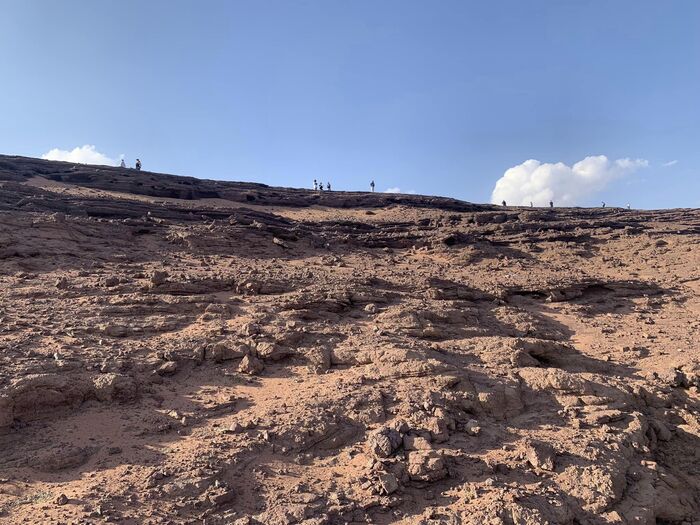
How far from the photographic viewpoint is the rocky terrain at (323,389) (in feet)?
18.0

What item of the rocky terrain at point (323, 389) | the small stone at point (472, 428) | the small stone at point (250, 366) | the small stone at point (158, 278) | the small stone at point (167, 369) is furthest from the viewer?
the small stone at point (158, 278)

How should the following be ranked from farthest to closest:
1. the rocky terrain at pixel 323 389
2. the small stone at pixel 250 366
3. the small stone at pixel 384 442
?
the small stone at pixel 250 366 → the small stone at pixel 384 442 → the rocky terrain at pixel 323 389

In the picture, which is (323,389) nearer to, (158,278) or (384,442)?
(384,442)

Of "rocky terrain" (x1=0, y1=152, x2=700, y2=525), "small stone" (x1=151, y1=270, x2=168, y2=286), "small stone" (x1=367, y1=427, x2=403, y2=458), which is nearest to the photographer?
"rocky terrain" (x1=0, y1=152, x2=700, y2=525)

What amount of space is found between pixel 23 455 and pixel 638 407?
28.4ft

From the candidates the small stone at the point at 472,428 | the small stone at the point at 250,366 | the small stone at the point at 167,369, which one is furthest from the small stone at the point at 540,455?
the small stone at the point at 167,369

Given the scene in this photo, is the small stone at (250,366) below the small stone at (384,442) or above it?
above

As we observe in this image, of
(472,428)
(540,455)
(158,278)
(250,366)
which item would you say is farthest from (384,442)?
(158,278)

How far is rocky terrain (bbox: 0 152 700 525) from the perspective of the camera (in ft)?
18.0

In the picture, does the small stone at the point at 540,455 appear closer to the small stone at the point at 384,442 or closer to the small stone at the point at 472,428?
the small stone at the point at 472,428

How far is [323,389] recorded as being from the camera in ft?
24.6

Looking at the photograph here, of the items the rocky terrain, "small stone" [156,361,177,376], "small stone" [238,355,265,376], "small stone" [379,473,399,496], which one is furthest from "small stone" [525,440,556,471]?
"small stone" [156,361,177,376]

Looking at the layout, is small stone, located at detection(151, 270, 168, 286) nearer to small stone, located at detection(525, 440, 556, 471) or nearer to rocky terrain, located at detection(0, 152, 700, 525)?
rocky terrain, located at detection(0, 152, 700, 525)

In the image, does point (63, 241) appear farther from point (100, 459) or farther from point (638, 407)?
point (638, 407)
